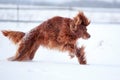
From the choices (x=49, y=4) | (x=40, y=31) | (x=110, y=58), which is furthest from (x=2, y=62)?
(x=110, y=58)

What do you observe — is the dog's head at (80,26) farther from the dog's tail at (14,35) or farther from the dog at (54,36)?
the dog's tail at (14,35)

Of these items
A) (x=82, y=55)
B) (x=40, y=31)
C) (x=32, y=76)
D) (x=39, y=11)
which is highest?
(x=39, y=11)

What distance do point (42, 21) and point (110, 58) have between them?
559 millimetres

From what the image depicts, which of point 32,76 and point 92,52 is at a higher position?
point 92,52

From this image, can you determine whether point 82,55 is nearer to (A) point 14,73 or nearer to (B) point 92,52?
(B) point 92,52

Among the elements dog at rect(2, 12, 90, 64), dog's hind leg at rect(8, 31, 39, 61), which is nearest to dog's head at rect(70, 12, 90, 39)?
dog at rect(2, 12, 90, 64)

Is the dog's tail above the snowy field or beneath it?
above

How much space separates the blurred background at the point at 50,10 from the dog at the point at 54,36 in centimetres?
4

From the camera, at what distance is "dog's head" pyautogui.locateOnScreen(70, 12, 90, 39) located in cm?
236

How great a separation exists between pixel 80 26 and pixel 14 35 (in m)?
0.49

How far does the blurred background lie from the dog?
0.15ft

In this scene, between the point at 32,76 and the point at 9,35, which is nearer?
the point at 32,76

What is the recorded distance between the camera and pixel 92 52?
232cm

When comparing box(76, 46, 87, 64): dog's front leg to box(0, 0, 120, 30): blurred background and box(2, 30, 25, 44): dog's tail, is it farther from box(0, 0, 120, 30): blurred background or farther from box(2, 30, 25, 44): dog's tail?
box(2, 30, 25, 44): dog's tail
